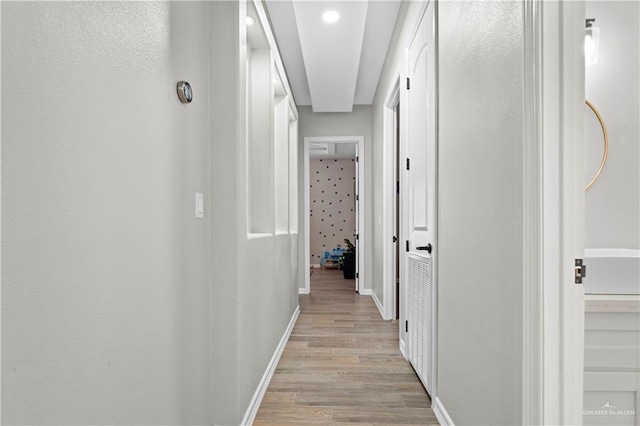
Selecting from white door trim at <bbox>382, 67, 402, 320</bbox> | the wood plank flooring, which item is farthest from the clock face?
white door trim at <bbox>382, 67, 402, 320</bbox>

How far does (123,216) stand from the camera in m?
1.04

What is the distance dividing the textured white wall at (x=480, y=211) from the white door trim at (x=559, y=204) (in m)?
0.09

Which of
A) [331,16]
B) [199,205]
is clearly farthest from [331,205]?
[199,205]

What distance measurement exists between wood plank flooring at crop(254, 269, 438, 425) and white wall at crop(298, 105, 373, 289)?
162cm

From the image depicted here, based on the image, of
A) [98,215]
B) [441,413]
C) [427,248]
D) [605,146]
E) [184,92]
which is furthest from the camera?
[427,248]

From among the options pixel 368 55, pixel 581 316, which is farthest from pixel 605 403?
pixel 368 55

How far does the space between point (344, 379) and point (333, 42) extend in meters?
2.68

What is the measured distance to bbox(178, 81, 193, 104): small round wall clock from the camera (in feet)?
4.66

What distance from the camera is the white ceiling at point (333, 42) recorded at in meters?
3.03

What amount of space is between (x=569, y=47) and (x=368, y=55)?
3195 millimetres

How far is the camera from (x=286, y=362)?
286cm

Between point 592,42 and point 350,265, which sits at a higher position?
point 592,42

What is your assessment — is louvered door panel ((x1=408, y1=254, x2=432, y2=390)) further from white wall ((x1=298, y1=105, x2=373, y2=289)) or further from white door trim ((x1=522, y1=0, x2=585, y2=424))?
white wall ((x1=298, y1=105, x2=373, y2=289))

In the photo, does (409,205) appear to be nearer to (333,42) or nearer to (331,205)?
(333,42)
